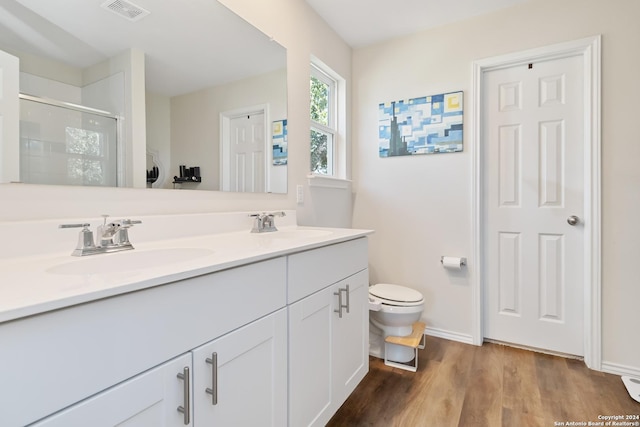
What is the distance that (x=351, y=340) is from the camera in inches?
57.3

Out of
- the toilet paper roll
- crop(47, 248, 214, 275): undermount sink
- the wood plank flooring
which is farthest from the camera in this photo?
the toilet paper roll

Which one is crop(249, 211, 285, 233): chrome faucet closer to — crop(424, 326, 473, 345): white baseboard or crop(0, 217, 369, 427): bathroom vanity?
crop(0, 217, 369, 427): bathroom vanity

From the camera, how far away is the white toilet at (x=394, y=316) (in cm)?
193

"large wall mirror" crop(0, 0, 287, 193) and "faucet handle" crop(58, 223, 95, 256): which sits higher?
"large wall mirror" crop(0, 0, 287, 193)

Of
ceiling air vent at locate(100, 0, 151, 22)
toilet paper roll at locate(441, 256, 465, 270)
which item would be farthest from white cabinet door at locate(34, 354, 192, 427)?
toilet paper roll at locate(441, 256, 465, 270)

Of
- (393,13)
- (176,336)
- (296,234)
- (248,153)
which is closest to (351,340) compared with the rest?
(296,234)

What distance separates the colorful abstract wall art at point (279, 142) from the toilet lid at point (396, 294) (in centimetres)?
103

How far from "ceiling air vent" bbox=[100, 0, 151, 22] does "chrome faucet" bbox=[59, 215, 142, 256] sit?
2.34 feet

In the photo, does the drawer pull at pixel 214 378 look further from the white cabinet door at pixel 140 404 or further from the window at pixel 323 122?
the window at pixel 323 122

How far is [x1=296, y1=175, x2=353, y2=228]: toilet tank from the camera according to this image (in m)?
2.11

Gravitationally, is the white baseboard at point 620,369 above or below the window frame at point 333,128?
below

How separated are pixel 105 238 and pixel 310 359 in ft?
2.62

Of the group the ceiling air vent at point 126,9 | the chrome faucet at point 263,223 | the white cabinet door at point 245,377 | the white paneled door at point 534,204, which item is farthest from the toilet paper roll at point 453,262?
the ceiling air vent at point 126,9

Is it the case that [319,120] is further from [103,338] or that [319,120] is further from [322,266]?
[103,338]
